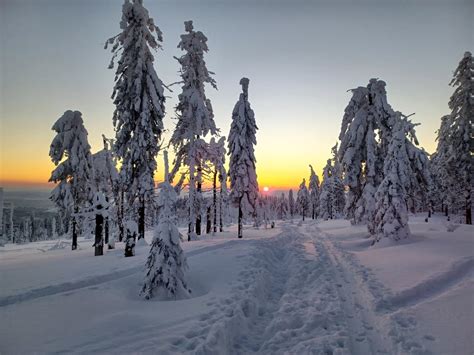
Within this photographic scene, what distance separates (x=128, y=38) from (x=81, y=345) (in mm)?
16801

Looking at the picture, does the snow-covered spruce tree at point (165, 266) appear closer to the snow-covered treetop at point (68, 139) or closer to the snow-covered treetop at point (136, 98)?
the snow-covered treetop at point (136, 98)

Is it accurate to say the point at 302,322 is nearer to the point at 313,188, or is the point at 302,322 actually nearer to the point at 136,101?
the point at 136,101

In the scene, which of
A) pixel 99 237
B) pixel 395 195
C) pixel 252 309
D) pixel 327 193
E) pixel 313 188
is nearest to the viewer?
pixel 252 309

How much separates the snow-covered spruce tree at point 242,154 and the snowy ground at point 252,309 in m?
14.4

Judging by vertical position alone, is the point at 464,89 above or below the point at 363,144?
above

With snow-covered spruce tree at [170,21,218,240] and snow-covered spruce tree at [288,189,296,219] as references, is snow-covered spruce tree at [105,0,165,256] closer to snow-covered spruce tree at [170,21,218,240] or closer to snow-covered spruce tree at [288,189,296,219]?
snow-covered spruce tree at [170,21,218,240]

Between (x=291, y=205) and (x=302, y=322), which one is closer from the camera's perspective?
(x=302, y=322)

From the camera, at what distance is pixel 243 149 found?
26.8 meters

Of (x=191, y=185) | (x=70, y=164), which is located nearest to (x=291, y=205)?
(x=191, y=185)

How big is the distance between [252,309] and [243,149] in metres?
20.0

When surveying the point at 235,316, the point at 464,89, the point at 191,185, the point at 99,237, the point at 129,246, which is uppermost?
the point at 464,89

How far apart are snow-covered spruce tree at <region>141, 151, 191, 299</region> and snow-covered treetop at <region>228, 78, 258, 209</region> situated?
17.6 m

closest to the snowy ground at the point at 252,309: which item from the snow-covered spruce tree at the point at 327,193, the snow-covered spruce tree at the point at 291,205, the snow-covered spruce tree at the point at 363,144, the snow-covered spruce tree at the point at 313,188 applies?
the snow-covered spruce tree at the point at 363,144

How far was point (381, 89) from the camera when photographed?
79.2 feet
